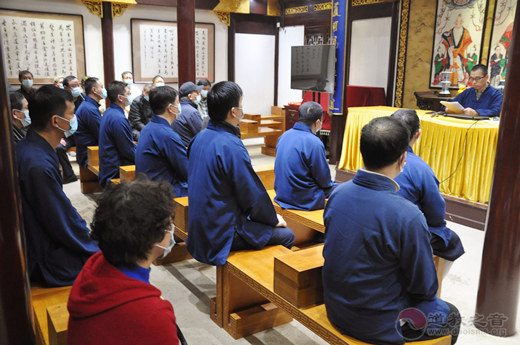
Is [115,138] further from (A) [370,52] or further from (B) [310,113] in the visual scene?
(A) [370,52]

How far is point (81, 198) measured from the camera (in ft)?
17.7

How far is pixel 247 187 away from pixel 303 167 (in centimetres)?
88

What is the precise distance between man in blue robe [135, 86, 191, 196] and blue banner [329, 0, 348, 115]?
356 cm

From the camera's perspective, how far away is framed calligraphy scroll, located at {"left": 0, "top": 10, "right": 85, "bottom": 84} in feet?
23.2

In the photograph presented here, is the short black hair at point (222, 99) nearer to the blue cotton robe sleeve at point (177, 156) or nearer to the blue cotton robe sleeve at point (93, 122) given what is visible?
the blue cotton robe sleeve at point (177, 156)

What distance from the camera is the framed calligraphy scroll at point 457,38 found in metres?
5.83

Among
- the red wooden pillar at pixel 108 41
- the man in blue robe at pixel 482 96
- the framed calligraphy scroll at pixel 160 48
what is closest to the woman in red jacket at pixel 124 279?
the man in blue robe at pixel 482 96

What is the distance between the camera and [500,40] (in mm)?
5586

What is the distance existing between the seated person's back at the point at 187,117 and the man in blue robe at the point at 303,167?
173 centimetres

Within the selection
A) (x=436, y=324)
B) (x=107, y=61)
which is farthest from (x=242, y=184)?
(x=107, y=61)

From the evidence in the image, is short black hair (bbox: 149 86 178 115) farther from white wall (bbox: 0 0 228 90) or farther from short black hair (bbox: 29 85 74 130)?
white wall (bbox: 0 0 228 90)

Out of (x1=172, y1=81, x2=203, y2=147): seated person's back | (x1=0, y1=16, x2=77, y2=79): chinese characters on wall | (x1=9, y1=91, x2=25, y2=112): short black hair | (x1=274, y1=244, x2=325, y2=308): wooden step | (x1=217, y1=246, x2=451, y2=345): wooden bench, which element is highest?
(x1=0, y1=16, x2=77, y2=79): chinese characters on wall

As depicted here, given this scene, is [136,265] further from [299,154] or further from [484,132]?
[484,132]

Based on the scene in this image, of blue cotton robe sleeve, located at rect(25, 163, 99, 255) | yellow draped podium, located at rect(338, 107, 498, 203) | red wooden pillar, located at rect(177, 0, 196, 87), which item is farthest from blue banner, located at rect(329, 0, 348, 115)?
blue cotton robe sleeve, located at rect(25, 163, 99, 255)
